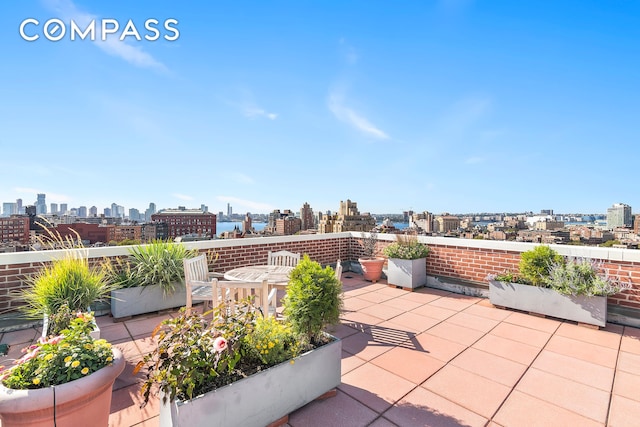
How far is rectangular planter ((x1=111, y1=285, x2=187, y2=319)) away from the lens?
388cm

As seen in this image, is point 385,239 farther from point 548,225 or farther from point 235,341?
point 548,225

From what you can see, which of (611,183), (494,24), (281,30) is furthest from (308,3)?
(611,183)

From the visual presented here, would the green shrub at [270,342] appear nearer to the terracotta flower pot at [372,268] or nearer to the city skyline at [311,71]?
the terracotta flower pot at [372,268]

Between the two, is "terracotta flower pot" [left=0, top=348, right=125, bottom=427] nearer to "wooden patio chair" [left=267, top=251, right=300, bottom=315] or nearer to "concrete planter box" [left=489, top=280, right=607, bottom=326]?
"wooden patio chair" [left=267, top=251, right=300, bottom=315]

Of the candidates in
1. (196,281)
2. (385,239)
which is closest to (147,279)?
(196,281)

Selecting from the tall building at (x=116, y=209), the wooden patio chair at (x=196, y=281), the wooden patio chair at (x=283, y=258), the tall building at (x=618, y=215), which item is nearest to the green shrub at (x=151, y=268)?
the wooden patio chair at (x=196, y=281)

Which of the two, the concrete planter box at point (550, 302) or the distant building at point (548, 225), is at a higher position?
the distant building at point (548, 225)

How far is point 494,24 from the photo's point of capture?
→ 6.96m

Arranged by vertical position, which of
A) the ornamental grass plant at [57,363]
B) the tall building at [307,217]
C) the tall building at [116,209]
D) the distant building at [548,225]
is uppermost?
the tall building at [116,209]

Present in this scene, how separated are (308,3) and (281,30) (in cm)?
81

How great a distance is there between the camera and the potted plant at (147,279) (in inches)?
154

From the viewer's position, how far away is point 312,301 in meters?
2.23

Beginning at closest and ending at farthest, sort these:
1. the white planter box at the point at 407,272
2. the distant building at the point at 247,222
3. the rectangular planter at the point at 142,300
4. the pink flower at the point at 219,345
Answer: the pink flower at the point at 219,345 → the rectangular planter at the point at 142,300 → the white planter box at the point at 407,272 → the distant building at the point at 247,222

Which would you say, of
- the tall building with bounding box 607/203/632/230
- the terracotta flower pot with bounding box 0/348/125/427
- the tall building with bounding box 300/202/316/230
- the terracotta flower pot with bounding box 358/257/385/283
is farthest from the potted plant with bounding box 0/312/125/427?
the tall building with bounding box 607/203/632/230
